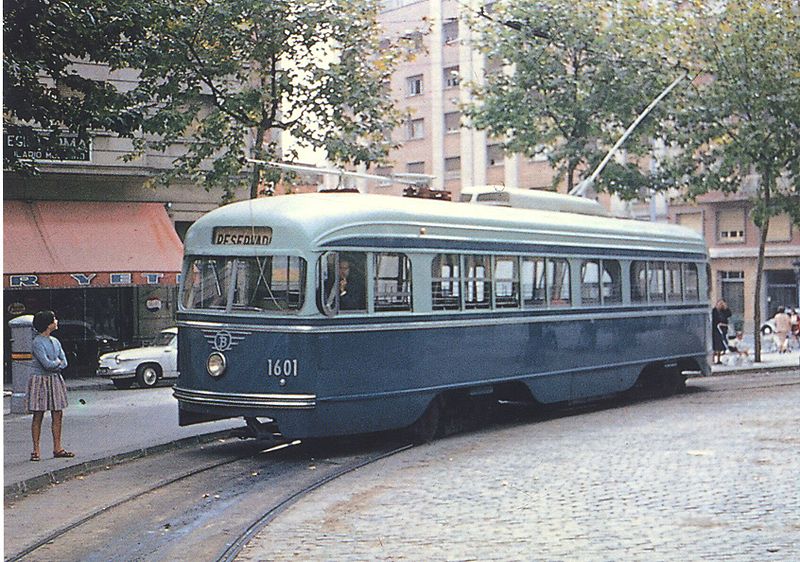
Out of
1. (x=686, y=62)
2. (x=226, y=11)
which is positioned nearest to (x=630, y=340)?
(x=226, y=11)

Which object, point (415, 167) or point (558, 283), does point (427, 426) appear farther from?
point (415, 167)

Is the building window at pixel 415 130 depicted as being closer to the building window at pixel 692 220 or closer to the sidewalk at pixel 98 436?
the building window at pixel 692 220

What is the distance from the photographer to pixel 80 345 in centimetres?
2795

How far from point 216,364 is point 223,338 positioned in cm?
29

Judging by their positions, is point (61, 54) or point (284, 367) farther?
point (61, 54)

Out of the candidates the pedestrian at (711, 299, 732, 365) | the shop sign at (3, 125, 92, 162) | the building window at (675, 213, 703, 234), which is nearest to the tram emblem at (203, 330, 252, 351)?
the shop sign at (3, 125, 92, 162)

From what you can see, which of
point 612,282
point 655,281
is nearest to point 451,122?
point 655,281

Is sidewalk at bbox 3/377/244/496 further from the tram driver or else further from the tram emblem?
the tram driver

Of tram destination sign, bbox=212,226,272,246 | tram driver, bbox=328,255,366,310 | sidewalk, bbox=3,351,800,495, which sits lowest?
sidewalk, bbox=3,351,800,495

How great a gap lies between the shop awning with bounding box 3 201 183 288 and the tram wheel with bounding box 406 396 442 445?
12.4 m

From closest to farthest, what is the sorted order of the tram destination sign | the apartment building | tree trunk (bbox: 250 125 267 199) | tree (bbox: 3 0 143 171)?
the tram destination sign → tree (bbox: 3 0 143 171) → tree trunk (bbox: 250 125 267 199) → the apartment building

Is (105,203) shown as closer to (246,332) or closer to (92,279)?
(92,279)

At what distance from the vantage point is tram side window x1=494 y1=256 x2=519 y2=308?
49.8 feet

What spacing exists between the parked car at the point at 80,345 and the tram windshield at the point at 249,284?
→ 49.4 ft
